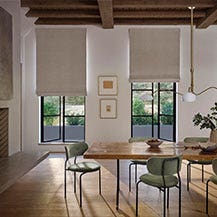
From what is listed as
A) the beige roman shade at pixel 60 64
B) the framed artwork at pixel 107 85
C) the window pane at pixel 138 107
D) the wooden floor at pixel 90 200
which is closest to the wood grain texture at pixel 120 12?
the beige roman shade at pixel 60 64

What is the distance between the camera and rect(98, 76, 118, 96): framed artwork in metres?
8.29

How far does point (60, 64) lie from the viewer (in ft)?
26.7

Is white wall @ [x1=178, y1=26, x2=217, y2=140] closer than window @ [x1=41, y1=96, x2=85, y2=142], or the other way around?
white wall @ [x1=178, y1=26, x2=217, y2=140]

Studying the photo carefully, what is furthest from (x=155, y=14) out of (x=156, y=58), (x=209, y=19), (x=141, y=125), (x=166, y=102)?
(x=141, y=125)

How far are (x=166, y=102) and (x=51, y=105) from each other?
3118 millimetres

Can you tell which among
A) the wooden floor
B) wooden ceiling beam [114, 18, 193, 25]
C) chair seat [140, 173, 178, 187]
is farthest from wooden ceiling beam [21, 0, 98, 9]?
chair seat [140, 173, 178, 187]

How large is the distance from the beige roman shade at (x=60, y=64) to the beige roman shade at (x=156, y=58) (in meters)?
1.40

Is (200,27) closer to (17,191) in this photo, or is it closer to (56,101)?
(56,101)

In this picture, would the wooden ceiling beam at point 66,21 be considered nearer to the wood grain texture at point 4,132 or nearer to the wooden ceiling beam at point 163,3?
the wooden ceiling beam at point 163,3

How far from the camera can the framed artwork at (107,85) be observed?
829cm

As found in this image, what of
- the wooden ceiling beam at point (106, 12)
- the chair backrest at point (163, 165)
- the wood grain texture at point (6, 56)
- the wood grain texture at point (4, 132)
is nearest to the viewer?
the chair backrest at point (163, 165)

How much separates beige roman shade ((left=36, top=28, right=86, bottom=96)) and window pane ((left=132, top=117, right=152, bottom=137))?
5.53 ft

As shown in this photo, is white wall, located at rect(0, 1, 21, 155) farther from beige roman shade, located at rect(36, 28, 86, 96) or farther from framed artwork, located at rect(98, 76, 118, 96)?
framed artwork, located at rect(98, 76, 118, 96)

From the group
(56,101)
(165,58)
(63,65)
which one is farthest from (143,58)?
(56,101)
